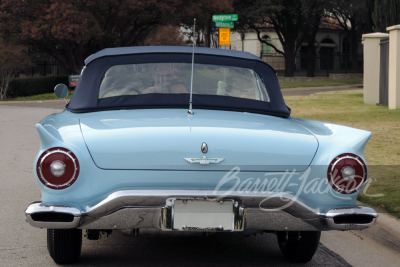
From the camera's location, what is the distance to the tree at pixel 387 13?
95.5 ft

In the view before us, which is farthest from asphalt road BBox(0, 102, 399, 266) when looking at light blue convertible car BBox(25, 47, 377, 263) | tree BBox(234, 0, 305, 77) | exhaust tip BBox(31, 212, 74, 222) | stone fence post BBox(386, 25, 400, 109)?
tree BBox(234, 0, 305, 77)

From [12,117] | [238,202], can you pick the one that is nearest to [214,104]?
[238,202]

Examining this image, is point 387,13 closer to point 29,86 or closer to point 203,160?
point 29,86

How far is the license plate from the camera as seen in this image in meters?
3.51

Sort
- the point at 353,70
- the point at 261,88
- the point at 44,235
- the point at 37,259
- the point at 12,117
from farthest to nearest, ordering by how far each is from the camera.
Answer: the point at 353,70 → the point at 12,117 → the point at 44,235 → the point at 261,88 → the point at 37,259

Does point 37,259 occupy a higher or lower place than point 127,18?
lower

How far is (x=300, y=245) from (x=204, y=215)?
1100mm

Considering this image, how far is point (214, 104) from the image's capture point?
14.6 ft

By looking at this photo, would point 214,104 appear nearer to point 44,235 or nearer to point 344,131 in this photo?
point 344,131

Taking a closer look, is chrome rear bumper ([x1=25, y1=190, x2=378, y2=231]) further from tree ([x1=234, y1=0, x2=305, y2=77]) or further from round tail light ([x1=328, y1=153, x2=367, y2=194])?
tree ([x1=234, y1=0, x2=305, y2=77])

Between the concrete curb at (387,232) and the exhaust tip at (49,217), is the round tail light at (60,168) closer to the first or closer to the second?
the exhaust tip at (49,217)

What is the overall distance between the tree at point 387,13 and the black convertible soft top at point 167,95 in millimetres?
26468

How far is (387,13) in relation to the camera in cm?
2936

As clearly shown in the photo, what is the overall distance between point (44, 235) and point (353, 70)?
49.0 meters
